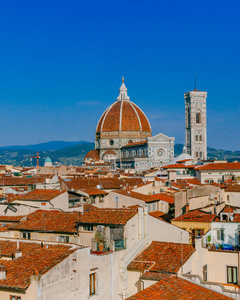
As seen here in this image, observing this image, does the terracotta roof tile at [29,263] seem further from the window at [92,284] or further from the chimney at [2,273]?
the window at [92,284]

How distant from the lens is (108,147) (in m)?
148

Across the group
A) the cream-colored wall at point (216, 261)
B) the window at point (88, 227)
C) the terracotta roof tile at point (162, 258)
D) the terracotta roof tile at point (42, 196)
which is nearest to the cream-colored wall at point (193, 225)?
the cream-colored wall at point (216, 261)

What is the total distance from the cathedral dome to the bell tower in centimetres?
1831

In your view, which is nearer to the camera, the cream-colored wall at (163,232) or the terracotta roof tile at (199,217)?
the cream-colored wall at (163,232)

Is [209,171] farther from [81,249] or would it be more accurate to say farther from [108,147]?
[108,147]

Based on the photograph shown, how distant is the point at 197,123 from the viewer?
13850 cm

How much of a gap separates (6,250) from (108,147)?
136282mm

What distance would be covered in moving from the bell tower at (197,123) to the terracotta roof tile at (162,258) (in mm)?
123681

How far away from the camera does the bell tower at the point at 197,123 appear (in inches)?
5374

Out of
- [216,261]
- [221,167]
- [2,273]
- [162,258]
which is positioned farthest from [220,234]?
[221,167]

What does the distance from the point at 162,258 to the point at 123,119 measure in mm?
138500

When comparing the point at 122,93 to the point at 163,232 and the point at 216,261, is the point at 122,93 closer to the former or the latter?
the point at 163,232

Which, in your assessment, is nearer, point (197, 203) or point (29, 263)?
point (29, 263)

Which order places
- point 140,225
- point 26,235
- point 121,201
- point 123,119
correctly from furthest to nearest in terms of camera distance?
point 123,119 < point 121,201 < point 26,235 < point 140,225
